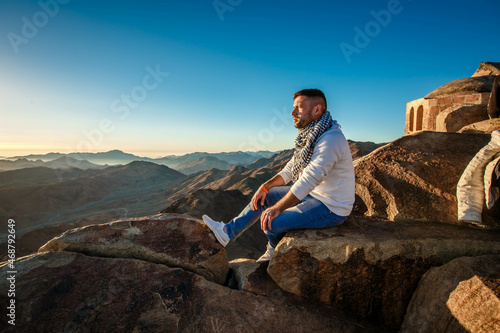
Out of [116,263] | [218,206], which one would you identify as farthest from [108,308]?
[218,206]

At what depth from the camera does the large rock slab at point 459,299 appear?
1.43m

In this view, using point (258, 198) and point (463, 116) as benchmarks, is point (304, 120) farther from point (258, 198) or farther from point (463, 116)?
point (463, 116)

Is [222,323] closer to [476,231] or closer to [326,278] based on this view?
[326,278]

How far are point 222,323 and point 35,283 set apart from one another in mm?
1674

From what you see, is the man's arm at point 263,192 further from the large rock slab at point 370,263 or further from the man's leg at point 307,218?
the large rock slab at point 370,263

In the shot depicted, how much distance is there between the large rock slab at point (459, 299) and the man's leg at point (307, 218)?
871 mm

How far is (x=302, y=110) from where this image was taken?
2.38m

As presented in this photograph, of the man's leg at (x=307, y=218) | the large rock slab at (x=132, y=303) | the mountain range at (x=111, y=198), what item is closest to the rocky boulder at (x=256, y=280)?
the large rock slab at (x=132, y=303)

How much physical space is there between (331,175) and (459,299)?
125 cm

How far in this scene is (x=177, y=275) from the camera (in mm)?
2262

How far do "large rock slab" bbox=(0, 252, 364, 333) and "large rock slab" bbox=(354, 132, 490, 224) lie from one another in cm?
144

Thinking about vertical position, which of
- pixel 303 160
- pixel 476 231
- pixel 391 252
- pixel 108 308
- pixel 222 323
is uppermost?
pixel 303 160

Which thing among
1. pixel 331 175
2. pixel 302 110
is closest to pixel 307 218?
pixel 331 175

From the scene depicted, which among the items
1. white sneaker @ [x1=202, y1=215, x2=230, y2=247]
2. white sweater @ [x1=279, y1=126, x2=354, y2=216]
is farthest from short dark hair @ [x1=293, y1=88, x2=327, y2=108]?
white sneaker @ [x1=202, y1=215, x2=230, y2=247]
